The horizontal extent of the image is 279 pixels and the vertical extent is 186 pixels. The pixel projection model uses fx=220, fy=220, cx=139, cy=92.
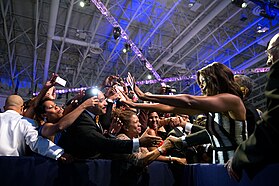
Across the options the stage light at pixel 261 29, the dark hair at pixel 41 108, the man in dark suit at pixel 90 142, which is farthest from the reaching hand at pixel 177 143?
the stage light at pixel 261 29

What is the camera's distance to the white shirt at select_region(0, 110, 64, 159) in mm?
1683

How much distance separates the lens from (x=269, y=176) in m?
0.86

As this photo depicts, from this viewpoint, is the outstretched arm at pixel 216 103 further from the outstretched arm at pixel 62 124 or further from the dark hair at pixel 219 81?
the outstretched arm at pixel 62 124

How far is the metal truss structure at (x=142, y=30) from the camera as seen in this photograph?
6.50 meters

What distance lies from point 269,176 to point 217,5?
6.34 meters

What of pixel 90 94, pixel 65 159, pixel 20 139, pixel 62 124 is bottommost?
pixel 65 159

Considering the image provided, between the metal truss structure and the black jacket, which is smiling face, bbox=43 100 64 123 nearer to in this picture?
the black jacket

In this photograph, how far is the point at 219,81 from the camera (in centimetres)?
161

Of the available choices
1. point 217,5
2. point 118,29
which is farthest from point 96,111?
point 217,5

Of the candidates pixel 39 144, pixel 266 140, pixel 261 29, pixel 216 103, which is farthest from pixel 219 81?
pixel 261 29

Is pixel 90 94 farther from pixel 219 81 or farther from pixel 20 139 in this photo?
pixel 219 81

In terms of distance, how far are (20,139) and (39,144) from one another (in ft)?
0.77

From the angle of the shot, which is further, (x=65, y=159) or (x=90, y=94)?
(x=90, y=94)

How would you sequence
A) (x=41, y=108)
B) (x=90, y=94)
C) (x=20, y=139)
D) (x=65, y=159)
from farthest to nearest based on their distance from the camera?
(x=41, y=108), (x=90, y=94), (x=20, y=139), (x=65, y=159)
